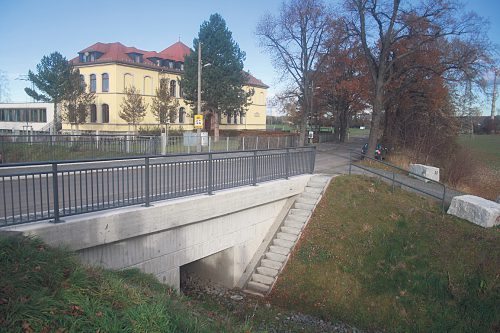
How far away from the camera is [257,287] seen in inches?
383

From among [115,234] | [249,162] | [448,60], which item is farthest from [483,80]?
[115,234]

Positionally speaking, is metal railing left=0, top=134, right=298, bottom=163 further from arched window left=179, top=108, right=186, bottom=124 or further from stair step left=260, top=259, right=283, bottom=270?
arched window left=179, top=108, right=186, bottom=124

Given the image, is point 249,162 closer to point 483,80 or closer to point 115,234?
point 115,234

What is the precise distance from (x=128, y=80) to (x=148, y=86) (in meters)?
3.08

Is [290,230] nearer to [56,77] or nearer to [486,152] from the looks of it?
[486,152]

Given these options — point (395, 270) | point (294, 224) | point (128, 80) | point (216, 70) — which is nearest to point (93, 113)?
point (128, 80)

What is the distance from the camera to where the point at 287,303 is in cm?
900

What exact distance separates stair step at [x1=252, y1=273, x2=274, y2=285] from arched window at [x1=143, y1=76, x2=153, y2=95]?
43.7 meters

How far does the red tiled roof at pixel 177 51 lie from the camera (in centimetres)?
5599

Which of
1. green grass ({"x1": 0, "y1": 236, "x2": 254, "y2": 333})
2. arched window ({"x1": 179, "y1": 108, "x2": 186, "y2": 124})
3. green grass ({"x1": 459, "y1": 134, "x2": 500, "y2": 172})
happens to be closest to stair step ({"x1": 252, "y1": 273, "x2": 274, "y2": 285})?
green grass ({"x1": 0, "y1": 236, "x2": 254, "y2": 333})

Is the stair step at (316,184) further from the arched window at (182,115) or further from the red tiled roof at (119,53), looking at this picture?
the arched window at (182,115)

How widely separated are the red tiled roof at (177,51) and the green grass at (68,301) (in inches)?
2118

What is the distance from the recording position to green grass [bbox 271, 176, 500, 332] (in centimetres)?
812

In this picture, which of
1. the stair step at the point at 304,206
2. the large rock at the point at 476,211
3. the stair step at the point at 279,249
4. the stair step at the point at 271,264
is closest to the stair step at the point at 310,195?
the stair step at the point at 304,206
